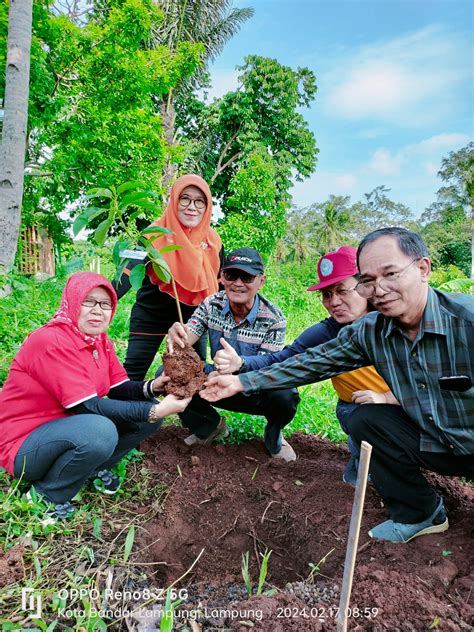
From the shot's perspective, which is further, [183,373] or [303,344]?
[303,344]

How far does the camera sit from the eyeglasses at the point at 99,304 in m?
1.99

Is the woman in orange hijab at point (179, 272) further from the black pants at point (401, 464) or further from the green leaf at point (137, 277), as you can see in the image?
the black pants at point (401, 464)

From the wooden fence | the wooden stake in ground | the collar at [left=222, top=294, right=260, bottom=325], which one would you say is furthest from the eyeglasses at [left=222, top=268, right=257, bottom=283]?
the wooden fence

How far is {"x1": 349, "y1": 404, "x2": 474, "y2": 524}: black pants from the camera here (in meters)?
1.84

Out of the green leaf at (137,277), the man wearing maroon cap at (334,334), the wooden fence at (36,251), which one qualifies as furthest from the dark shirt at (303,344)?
the wooden fence at (36,251)

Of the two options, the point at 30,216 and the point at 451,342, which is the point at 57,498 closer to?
the point at 451,342

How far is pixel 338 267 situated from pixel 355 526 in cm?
134

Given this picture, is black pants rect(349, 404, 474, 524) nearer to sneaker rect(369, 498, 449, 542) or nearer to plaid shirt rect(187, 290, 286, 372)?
sneaker rect(369, 498, 449, 542)

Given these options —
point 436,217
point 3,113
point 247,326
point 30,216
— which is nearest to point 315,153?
point 30,216

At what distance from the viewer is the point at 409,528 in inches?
73.0

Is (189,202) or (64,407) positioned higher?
(189,202)

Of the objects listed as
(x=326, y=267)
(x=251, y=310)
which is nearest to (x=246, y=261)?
(x=251, y=310)

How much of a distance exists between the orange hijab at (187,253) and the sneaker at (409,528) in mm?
1652

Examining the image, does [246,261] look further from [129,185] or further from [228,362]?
[129,185]
